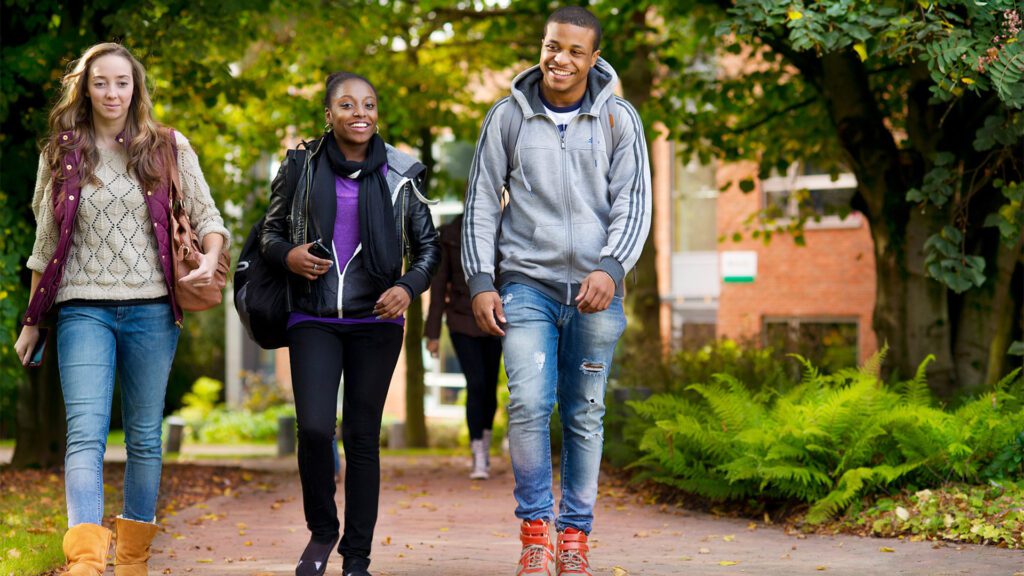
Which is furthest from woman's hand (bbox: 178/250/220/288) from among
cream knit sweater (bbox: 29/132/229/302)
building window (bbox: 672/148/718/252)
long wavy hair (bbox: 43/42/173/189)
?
building window (bbox: 672/148/718/252)

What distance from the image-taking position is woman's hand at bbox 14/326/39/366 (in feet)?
16.1

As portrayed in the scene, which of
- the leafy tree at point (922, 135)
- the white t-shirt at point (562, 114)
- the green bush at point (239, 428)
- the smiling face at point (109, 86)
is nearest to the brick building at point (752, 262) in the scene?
the green bush at point (239, 428)

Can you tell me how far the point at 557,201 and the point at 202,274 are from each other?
55.8 inches

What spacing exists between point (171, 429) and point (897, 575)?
15.9 metres

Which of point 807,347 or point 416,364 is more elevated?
point 807,347

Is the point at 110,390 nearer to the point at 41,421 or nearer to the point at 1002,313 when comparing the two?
the point at 41,421

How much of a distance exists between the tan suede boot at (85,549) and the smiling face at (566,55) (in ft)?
8.10

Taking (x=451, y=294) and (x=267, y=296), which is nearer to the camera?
A: (x=267, y=296)

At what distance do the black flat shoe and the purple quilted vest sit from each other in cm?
119

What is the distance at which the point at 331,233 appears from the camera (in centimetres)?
505

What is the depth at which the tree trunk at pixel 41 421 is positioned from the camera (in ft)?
36.2

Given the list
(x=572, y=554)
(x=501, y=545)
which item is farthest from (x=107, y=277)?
(x=501, y=545)

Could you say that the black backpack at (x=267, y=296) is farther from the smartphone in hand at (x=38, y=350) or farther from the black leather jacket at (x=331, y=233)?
the smartphone in hand at (x=38, y=350)

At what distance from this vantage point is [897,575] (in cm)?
550
